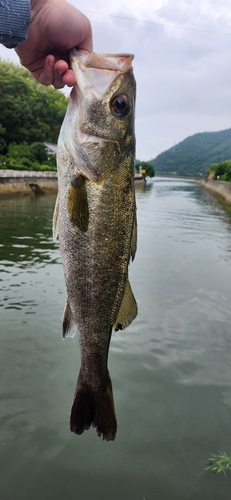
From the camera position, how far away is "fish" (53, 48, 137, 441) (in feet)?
7.51

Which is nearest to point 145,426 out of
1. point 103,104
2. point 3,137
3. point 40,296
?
point 103,104

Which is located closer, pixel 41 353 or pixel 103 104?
pixel 103 104

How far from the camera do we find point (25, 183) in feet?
122

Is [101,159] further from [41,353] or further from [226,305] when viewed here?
[226,305]

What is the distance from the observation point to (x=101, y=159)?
2.32 m

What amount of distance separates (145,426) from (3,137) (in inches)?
2186

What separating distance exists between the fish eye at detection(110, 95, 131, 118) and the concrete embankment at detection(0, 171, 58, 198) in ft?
101

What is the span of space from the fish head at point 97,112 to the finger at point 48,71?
0.53ft

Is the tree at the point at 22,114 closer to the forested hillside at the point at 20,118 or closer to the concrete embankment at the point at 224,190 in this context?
the forested hillside at the point at 20,118

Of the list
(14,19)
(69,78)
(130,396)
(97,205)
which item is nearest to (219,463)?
(130,396)

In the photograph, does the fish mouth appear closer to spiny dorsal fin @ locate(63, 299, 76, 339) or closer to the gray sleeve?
the gray sleeve

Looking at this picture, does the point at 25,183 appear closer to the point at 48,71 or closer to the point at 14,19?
the point at 48,71

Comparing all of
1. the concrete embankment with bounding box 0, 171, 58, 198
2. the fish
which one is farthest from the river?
the concrete embankment with bounding box 0, 171, 58, 198

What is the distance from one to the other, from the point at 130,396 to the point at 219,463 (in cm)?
151
